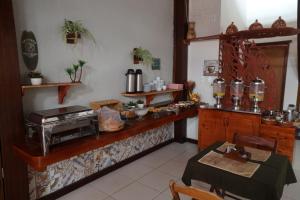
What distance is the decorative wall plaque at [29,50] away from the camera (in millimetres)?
1927

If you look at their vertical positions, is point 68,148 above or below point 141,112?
below

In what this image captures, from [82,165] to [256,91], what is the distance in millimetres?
2423

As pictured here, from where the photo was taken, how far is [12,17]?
69.9 inches

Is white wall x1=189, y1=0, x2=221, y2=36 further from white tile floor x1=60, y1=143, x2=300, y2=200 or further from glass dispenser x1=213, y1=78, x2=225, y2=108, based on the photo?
white tile floor x1=60, y1=143, x2=300, y2=200

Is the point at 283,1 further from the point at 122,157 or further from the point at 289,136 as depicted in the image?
the point at 122,157

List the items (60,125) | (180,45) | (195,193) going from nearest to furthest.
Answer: (195,193)
(60,125)
(180,45)

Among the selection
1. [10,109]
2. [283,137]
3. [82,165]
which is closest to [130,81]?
[82,165]

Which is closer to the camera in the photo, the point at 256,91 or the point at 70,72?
the point at 70,72

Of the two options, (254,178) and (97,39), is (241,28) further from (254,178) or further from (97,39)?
(254,178)

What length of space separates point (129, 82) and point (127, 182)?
1.25m

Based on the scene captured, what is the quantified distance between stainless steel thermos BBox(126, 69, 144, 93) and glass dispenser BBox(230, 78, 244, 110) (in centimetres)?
133

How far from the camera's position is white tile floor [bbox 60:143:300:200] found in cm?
239

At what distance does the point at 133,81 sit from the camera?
115 inches

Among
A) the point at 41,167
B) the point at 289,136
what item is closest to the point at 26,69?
A: the point at 41,167
